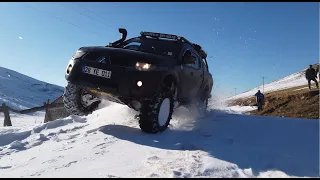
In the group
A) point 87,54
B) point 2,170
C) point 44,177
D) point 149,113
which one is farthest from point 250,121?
point 2,170

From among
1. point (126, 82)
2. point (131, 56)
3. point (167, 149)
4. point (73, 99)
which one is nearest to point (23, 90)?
point (73, 99)

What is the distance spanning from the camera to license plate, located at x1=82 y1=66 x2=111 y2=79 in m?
4.98

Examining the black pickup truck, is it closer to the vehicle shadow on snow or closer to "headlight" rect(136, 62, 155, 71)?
"headlight" rect(136, 62, 155, 71)

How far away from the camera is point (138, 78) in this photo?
4.83 metres

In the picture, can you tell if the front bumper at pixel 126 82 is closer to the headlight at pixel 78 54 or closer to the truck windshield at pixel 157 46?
the headlight at pixel 78 54

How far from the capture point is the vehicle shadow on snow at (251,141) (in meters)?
3.53

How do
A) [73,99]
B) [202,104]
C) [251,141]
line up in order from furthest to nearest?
[202,104] < [73,99] < [251,141]

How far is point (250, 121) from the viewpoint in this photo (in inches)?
223

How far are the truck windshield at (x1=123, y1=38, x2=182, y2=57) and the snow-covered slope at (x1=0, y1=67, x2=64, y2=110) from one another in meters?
120

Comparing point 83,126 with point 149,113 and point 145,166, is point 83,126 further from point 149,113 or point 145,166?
point 145,166

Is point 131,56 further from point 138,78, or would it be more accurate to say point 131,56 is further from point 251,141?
point 251,141

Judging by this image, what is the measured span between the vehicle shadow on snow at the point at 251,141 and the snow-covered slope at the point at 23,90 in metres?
122

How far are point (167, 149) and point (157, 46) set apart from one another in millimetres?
2744

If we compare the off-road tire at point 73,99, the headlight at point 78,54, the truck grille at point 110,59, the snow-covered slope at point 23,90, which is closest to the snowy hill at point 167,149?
the off-road tire at point 73,99
